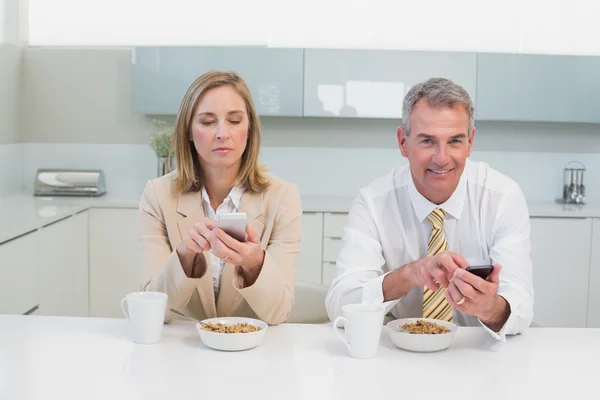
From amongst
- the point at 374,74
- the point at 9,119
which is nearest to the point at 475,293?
the point at 374,74

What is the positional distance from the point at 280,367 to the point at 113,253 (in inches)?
114

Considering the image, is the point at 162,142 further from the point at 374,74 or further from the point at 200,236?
the point at 200,236

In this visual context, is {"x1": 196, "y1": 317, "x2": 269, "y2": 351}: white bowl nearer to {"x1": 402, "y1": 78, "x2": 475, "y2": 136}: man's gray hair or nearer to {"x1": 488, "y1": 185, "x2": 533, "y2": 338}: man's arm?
{"x1": 488, "y1": 185, "x2": 533, "y2": 338}: man's arm

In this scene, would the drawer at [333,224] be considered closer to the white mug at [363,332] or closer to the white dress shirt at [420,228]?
the white dress shirt at [420,228]

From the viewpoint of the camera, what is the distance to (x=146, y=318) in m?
1.75

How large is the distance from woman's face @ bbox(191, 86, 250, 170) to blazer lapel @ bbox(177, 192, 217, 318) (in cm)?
13

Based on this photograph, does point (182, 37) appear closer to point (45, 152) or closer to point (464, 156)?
point (45, 152)

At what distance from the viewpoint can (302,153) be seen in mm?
4844

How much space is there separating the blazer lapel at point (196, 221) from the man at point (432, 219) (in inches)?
13.9

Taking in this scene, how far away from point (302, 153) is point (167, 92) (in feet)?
3.14

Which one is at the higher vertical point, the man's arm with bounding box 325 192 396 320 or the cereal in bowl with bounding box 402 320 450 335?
the man's arm with bounding box 325 192 396 320

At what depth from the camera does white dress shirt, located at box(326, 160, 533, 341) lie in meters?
2.24

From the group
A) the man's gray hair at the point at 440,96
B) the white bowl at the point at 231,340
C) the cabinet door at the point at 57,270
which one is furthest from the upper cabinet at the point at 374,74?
the white bowl at the point at 231,340

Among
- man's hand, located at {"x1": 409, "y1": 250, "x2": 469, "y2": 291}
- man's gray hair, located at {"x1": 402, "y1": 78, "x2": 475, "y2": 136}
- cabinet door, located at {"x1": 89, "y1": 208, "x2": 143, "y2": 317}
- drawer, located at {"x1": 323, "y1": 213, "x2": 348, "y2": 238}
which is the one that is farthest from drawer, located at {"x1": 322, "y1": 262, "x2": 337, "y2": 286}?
man's hand, located at {"x1": 409, "y1": 250, "x2": 469, "y2": 291}
